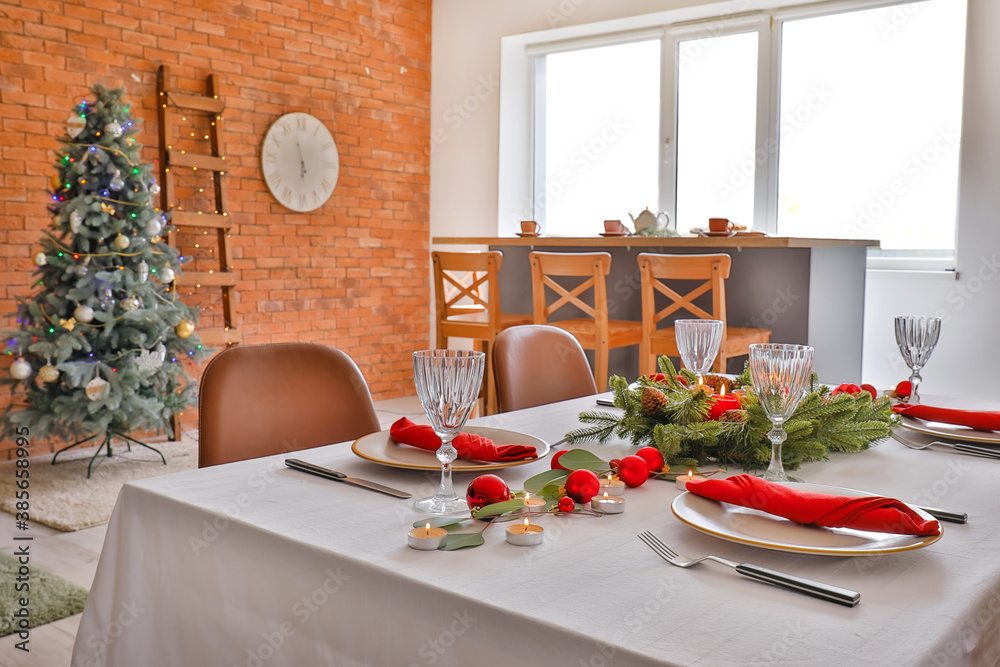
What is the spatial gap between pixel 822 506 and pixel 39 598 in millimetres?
2207

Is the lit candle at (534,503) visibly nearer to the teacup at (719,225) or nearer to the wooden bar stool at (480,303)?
the wooden bar stool at (480,303)

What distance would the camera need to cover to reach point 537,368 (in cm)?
191

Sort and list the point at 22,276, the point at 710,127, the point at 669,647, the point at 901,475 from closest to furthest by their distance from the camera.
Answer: the point at 669,647, the point at 901,475, the point at 22,276, the point at 710,127

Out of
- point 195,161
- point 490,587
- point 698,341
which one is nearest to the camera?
point 490,587

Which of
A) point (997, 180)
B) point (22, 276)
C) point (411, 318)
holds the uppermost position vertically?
point (997, 180)

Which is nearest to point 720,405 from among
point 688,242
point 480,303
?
point 688,242

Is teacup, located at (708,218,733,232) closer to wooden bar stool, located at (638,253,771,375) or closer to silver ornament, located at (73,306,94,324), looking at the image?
wooden bar stool, located at (638,253,771,375)

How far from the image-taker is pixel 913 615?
0.62 metres

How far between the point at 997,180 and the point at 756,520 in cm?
390

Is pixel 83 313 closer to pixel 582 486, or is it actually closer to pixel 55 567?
pixel 55 567

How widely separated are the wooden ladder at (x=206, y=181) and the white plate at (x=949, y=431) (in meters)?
3.61

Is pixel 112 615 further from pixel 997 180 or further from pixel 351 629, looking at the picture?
pixel 997 180

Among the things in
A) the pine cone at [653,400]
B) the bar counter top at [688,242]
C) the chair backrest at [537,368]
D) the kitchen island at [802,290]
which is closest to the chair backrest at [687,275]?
the bar counter top at [688,242]

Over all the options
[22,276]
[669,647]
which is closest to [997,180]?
[669,647]
